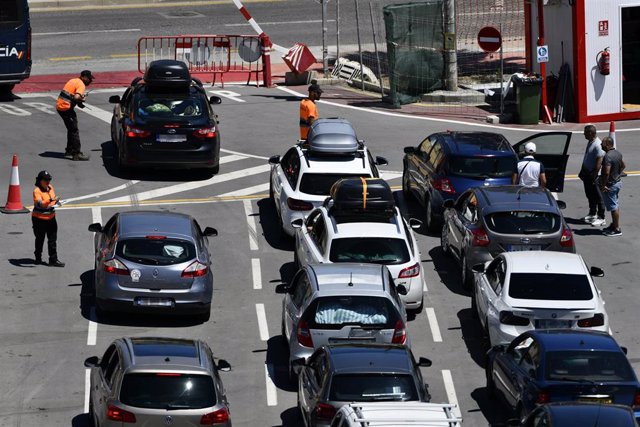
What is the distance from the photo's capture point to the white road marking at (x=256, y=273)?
75.5 ft

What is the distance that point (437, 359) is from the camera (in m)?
20.2

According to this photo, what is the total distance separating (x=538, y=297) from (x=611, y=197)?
6.19 meters

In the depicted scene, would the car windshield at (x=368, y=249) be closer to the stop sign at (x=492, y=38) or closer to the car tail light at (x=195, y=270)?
the car tail light at (x=195, y=270)

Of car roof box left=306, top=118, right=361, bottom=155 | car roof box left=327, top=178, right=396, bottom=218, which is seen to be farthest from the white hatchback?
car roof box left=306, top=118, right=361, bottom=155

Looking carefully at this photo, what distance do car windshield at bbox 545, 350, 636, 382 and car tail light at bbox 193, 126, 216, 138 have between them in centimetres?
1259

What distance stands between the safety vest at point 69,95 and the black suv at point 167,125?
1.11 metres

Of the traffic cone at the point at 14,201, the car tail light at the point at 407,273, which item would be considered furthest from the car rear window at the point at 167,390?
the traffic cone at the point at 14,201

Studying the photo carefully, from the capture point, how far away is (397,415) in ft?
48.8

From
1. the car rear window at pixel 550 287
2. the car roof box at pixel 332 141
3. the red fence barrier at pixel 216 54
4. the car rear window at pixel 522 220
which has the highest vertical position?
the red fence barrier at pixel 216 54

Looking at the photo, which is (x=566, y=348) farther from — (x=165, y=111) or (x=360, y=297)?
(x=165, y=111)

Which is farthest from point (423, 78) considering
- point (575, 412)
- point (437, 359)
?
point (575, 412)

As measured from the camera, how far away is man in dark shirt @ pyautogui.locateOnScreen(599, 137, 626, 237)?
83.3 feet

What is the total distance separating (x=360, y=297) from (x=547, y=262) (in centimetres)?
292

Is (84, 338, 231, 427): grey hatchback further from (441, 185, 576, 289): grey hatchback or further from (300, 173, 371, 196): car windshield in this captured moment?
(300, 173, 371, 196): car windshield
